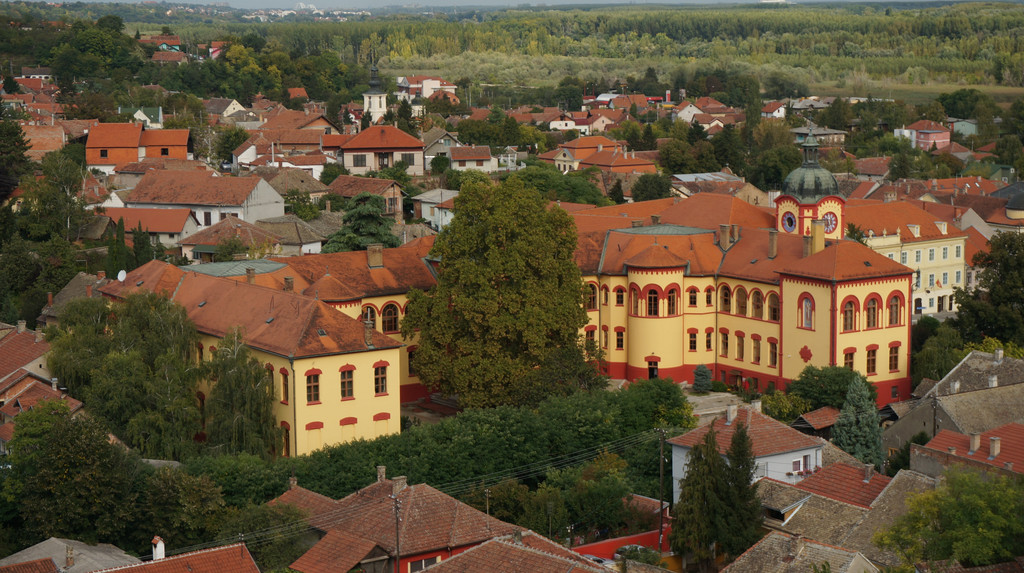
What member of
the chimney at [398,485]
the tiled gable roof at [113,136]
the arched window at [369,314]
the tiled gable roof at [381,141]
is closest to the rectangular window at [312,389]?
the arched window at [369,314]

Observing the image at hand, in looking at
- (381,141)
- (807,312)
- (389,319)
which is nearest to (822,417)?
(807,312)

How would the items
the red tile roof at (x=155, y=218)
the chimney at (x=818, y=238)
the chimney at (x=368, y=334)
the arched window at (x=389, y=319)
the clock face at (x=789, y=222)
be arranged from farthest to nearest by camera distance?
the red tile roof at (x=155, y=218), the clock face at (x=789, y=222), the arched window at (x=389, y=319), the chimney at (x=818, y=238), the chimney at (x=368, y=334)

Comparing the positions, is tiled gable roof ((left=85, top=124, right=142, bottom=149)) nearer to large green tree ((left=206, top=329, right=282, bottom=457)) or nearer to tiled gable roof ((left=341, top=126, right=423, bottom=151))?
tiled gable roof ((left=341, top=126, right=423, bottom=151))

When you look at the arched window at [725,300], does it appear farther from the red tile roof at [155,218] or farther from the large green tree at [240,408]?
the red tile roof at [155,218]

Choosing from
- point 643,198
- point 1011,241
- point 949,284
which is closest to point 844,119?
point 643,198

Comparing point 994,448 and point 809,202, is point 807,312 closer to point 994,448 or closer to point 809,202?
point 809,202
